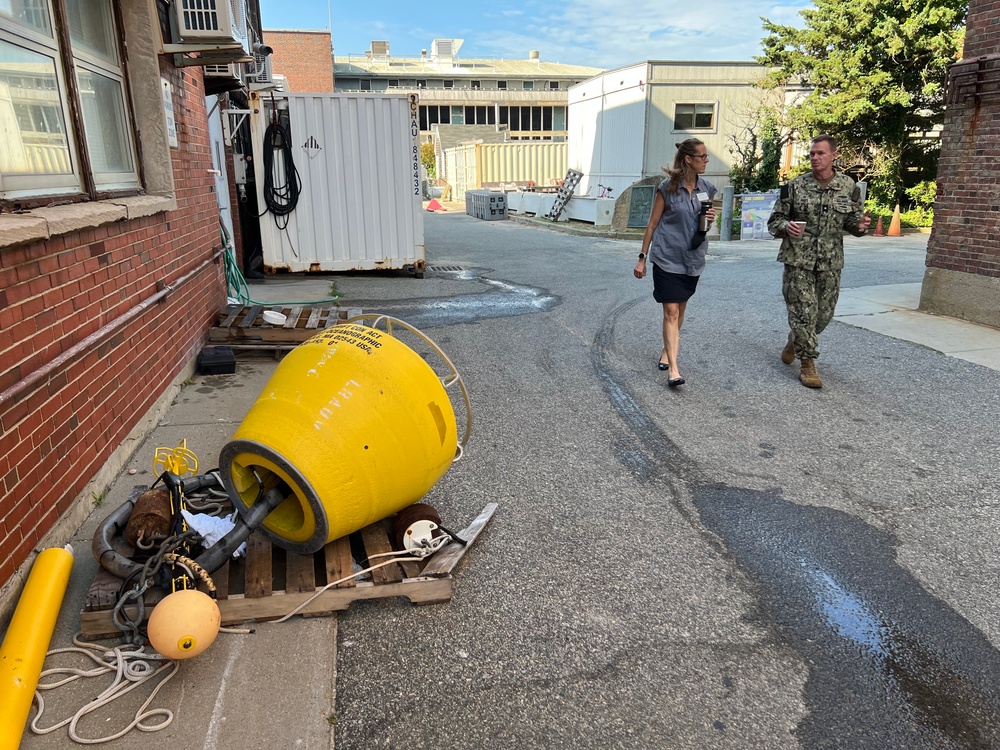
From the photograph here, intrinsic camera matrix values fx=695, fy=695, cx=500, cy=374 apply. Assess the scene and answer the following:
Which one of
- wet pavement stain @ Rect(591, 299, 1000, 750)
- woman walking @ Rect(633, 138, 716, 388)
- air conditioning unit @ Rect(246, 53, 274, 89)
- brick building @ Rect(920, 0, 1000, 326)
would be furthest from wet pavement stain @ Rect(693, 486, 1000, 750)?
air conditioning unit @ Rect(246, 53, 274, 89)

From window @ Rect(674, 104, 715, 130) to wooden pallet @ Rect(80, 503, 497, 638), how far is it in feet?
77.4

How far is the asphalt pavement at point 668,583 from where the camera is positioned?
2383 mm

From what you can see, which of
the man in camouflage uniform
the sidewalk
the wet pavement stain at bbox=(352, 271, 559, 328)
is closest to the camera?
the man in camouflage uniform

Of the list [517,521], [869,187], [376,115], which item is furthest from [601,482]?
[869,187]

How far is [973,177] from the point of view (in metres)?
7.77

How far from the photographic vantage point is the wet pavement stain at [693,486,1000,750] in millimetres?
2369

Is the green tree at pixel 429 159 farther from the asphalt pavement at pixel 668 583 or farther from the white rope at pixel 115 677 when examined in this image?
the white rope at pixel 115 677

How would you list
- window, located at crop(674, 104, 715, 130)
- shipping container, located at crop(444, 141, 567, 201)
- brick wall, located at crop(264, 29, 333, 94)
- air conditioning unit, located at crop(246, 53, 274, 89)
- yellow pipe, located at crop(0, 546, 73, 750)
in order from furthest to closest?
brick wall, located at crop(264, 29, 333, 94)
shipping container, located at crop(444, 141, 567, 201)
window, located at crop(674, 104, 715, 130)
air conditioning unit, located at crop(246, 53, 274, 89)
yellow pipe, located at crop(0, 546, 73, 750)

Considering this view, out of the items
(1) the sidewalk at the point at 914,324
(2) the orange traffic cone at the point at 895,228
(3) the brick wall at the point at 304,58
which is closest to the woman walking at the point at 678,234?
(1) the sidewalk at the point at 914,324

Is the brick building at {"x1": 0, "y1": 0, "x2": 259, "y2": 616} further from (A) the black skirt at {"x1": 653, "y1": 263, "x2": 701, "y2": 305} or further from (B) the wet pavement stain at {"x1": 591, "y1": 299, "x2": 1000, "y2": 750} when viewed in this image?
(A) the black skirt at {"x1": 653, "y1": 263, "x2": 701, "y2": 305}

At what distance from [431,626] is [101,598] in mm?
1290

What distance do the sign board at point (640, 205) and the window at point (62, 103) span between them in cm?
1555

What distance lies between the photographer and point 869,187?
21406 mm

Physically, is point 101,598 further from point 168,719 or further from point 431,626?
point 431,626
